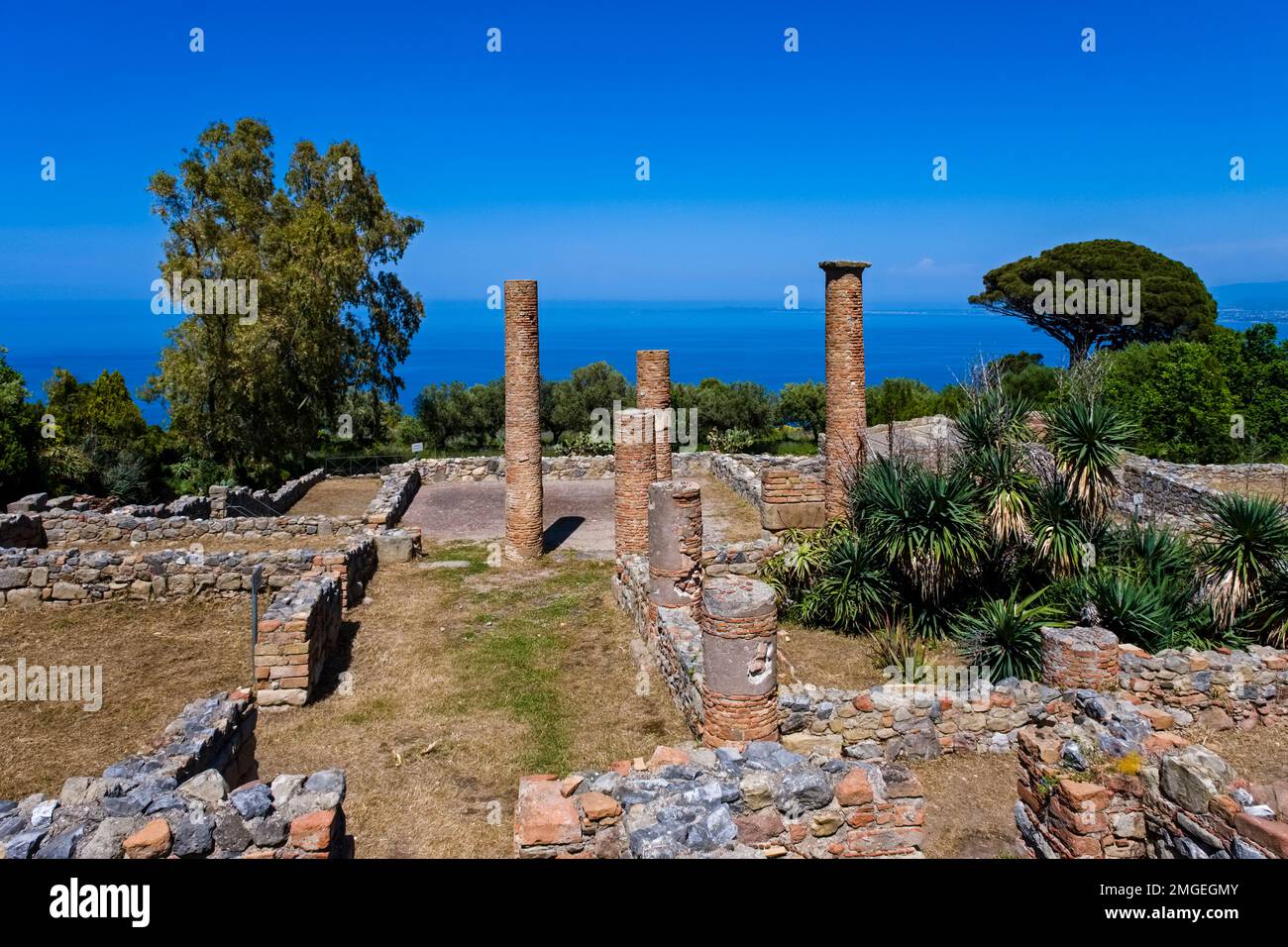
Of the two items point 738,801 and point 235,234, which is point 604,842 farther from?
point 235,234

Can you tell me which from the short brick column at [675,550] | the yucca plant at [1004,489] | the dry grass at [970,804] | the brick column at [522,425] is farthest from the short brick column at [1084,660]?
the brick column at [522,425]

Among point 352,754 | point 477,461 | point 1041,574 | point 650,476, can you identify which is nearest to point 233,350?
point 477,461

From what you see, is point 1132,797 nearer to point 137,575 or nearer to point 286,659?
point 286,659

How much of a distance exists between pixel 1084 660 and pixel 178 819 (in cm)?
900

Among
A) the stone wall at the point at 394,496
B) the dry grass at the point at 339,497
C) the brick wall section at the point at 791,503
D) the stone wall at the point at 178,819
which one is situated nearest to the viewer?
the stone wall at the point at 178,819

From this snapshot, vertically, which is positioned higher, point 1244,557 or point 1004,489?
point 1004,489

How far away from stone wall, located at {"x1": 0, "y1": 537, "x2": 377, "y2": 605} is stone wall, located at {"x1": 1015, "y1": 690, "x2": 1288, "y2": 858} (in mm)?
10399

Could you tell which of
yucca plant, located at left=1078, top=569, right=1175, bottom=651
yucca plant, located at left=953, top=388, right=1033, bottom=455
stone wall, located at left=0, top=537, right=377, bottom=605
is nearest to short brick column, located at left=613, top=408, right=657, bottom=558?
stone wall, located at left=0, top=537, right=377, bottom=605

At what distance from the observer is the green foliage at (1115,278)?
1654 inches

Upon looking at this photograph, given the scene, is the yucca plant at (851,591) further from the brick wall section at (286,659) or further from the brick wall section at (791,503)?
the brick wall section at (286,659)

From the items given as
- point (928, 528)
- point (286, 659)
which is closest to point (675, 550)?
point (928, 528)

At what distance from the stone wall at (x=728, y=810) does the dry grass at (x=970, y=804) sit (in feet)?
5.74

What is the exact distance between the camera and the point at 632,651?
12945mm

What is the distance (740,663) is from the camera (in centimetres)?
885
